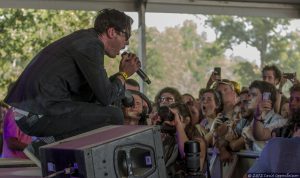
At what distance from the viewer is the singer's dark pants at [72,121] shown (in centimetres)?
291

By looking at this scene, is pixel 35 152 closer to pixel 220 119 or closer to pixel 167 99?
pixel 220 119

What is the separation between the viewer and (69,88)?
9.81 ft

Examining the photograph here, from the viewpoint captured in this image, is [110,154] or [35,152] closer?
[110,154]

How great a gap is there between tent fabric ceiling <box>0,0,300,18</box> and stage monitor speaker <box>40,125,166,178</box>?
12.3ft

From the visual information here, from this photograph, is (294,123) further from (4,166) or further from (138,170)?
(4,166)

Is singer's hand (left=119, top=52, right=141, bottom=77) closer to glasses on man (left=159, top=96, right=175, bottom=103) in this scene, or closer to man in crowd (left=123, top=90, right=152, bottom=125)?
man in crowd (left=123, top=90, right=152, bottom=125)

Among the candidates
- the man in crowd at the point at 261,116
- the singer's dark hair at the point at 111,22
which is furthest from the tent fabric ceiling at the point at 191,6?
the singer's dark hair at the point at 111,22

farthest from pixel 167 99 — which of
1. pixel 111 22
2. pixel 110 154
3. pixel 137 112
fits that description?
pixel 110 154

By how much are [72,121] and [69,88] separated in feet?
0.61

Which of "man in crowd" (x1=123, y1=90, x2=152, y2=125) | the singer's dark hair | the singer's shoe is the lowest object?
the singer's shoe

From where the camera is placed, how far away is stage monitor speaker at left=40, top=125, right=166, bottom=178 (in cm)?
243

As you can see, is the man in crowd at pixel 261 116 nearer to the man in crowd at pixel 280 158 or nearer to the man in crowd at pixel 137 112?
the man in crowd at pixel 137 112

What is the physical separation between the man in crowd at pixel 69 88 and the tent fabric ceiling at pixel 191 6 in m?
3.36

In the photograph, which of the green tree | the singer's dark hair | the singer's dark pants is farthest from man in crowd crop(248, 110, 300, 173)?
the green tree
